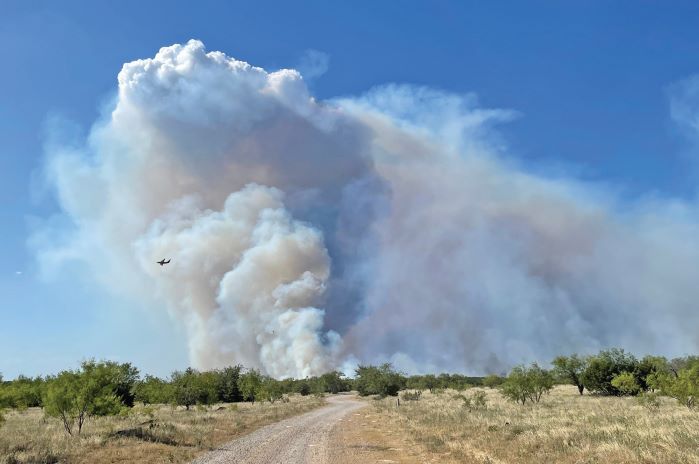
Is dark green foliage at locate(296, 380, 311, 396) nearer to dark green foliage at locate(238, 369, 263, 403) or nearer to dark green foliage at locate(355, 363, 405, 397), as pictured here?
dark green foliage at locate(355, 363, 405, 397)

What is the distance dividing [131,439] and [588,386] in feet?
221

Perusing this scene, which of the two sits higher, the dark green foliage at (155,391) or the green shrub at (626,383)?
the dark green foliage at (155,391)

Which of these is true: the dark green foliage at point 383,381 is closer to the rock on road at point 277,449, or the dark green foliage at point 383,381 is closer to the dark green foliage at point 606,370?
the dark green foliage at point 606,370

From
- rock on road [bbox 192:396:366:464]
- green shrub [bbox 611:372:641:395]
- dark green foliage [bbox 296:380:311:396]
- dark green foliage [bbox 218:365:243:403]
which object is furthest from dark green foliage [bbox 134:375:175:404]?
dark green foliage [bbox 296:380:311:396]

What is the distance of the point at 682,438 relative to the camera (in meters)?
14.9

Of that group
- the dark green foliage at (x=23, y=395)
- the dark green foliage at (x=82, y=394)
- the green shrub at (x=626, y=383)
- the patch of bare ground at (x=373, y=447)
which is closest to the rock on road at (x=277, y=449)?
the patch of bare ground at (x=373, y=447)

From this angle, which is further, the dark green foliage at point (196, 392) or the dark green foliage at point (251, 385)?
the dark green foliage at point (251, 385)

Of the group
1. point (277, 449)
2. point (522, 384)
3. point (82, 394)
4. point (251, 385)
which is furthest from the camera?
point (251, 385)

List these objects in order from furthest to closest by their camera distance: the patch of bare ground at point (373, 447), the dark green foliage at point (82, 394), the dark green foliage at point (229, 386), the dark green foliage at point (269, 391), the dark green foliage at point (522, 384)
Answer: the dark green foliage at point (229, 386) → the dark green foliage at point (269, 391) → the dark green foliage at point (522, 384) → the dark green foliage at point (82, 394) → the patch of bare ground at point (373, 447)

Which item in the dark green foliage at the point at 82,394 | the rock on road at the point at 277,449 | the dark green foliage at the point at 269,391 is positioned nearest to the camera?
the rock on road at the point at 277,449

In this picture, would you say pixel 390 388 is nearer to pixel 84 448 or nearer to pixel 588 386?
pixel 588 386

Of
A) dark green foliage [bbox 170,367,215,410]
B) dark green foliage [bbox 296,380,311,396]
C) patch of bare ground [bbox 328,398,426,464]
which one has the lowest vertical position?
dark green foliage [bbox 296,380,311,396]

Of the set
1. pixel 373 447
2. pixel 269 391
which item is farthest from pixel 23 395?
pixel 373 447

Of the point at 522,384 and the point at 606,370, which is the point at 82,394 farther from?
the point at 606,370
